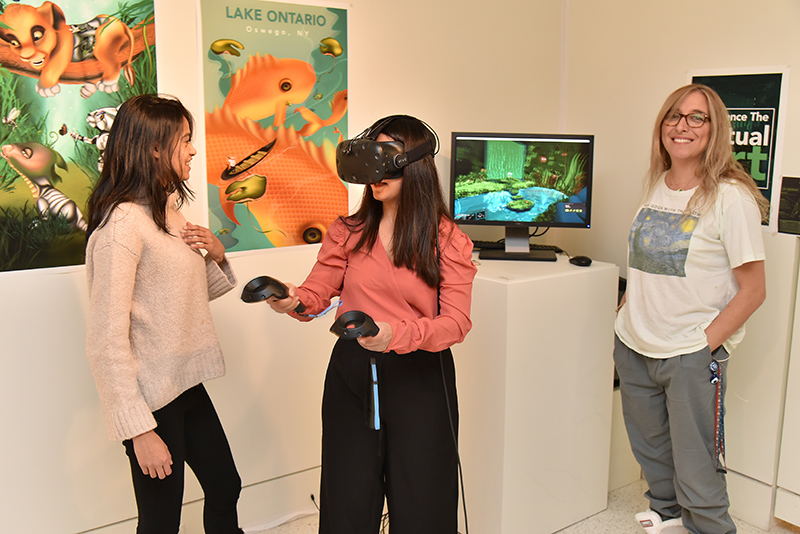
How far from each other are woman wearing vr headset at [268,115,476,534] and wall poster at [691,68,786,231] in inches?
54.8

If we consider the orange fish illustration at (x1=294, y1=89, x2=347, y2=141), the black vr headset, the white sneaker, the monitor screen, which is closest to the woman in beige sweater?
the black vr headset

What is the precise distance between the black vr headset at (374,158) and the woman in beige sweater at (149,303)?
442mm

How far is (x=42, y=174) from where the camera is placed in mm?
1936

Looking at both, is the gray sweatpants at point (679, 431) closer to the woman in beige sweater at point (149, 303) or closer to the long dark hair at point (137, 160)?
the woman in beige sweater at point (149, 303)

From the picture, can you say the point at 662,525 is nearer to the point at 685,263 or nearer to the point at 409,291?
the point at 685,263

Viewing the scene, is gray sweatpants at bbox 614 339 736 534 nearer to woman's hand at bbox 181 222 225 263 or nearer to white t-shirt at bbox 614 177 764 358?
white t-shirt at bbox 614 177 764 358

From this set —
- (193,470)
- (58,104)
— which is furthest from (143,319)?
(58,104)

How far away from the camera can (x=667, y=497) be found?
2234 mm

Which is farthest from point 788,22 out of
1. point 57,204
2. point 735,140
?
point 57,204

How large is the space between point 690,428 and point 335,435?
1.12 m

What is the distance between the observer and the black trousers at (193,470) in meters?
1.63

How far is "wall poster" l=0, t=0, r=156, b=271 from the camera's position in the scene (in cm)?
187

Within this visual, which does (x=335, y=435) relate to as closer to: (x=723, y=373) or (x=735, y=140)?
(x=723, y=373)

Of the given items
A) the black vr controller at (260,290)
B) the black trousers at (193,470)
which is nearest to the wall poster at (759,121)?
the black vr controller at (260,290)
